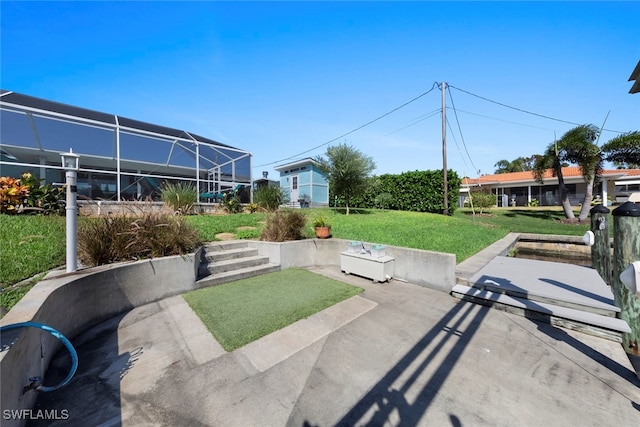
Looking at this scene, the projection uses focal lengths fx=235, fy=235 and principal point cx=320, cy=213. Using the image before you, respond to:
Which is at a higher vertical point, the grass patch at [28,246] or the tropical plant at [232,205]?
the tropical plant at [232,205]

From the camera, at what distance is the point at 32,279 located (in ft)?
10.5

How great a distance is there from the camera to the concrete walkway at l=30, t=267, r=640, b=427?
74.9 inches

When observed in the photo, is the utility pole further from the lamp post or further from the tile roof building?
the lamp post

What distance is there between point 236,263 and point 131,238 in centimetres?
203

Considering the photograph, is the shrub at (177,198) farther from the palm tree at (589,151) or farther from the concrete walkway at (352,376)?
the palm tree at (589,151)

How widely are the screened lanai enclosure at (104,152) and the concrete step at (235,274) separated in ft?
18.2

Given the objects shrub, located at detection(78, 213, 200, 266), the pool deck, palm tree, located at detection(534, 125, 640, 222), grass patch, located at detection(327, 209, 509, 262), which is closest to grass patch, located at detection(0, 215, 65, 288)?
shrub, located at detection(78, 213, 200, 266)

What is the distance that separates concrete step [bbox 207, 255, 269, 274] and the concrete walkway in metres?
1.68

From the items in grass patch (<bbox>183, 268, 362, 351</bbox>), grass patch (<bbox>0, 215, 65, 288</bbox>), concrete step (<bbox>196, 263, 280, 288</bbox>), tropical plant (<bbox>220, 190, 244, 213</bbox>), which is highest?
tropical plant (<bbox>220, 190, 244, 213</bbox>)

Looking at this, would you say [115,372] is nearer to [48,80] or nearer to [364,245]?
[364,245]

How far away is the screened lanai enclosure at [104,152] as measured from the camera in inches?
323

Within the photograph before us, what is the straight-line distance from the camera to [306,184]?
1917cm

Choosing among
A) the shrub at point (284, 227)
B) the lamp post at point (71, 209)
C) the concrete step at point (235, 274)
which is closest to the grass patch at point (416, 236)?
the shrub at point (284, 227)

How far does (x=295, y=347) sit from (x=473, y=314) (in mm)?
2882
